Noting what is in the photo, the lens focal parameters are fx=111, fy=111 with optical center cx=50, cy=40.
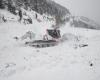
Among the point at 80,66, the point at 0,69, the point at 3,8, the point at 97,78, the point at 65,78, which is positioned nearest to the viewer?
the point at 97,78

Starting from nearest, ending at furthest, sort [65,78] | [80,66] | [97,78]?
[97,78]
[65,78]
[80,66]

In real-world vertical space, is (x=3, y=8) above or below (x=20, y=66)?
above

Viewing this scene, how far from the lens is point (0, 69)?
4.59 meters

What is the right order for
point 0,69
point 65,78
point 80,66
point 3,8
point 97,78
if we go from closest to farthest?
1. point 97,78
2. point 65,78
3. point 0,69
4. point 80,66
5. point 3,8

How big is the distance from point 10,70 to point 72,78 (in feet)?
8.42

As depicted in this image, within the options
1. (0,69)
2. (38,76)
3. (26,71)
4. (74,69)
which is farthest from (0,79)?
(74,69)

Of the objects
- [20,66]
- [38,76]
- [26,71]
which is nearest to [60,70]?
[38,76]

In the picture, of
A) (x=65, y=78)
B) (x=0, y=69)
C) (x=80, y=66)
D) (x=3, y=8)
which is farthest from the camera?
(x=3, y=8)

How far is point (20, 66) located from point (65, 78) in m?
2.34

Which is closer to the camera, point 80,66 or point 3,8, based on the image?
point 80,66

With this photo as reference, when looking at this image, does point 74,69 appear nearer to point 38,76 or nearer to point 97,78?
point 97,78

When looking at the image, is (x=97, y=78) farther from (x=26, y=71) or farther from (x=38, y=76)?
(x=26, y=71)

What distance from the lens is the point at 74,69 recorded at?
479 cm

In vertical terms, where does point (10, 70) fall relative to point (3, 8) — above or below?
below
